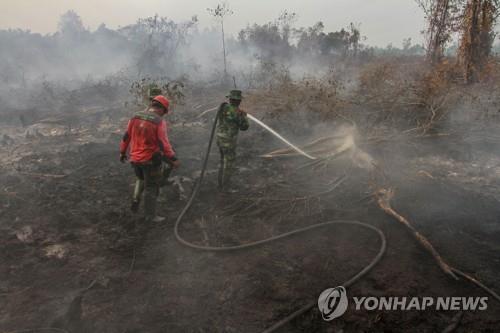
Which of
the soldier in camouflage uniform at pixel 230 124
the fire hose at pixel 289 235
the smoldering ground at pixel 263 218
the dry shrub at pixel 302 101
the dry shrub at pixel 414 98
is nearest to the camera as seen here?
the fire hose at pixel 289 235

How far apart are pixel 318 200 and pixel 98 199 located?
11.9 ft

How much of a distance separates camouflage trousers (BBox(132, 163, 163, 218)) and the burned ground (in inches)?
11.5

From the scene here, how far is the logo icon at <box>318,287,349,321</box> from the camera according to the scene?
316 centimetres

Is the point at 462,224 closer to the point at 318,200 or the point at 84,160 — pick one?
the point at 318,200

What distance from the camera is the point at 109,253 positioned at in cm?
418

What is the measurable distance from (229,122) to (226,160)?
0.65 m

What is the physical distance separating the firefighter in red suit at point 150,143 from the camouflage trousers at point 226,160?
127cm

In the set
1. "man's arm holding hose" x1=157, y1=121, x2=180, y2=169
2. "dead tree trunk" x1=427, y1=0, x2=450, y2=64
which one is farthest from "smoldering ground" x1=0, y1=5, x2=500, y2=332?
"dead tree trunk" x1=427, y1=0, x2=450, y2=64

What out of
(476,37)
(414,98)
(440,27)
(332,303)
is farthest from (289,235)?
(440,27)

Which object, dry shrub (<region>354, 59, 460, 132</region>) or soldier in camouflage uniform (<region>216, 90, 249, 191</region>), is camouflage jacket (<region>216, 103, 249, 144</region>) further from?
dry shrub (<region>354, 59, 460, 132</region>)

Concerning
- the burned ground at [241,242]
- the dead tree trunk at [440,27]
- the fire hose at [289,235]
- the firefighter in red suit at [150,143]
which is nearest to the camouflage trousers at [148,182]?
the firefighter in red suit at [150,143]

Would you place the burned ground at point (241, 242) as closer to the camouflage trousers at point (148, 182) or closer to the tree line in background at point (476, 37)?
the camouflage trousers at point (148, 182)

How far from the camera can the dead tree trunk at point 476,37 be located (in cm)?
1027

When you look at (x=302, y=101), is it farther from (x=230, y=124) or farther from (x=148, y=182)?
(x=148, y=182)
